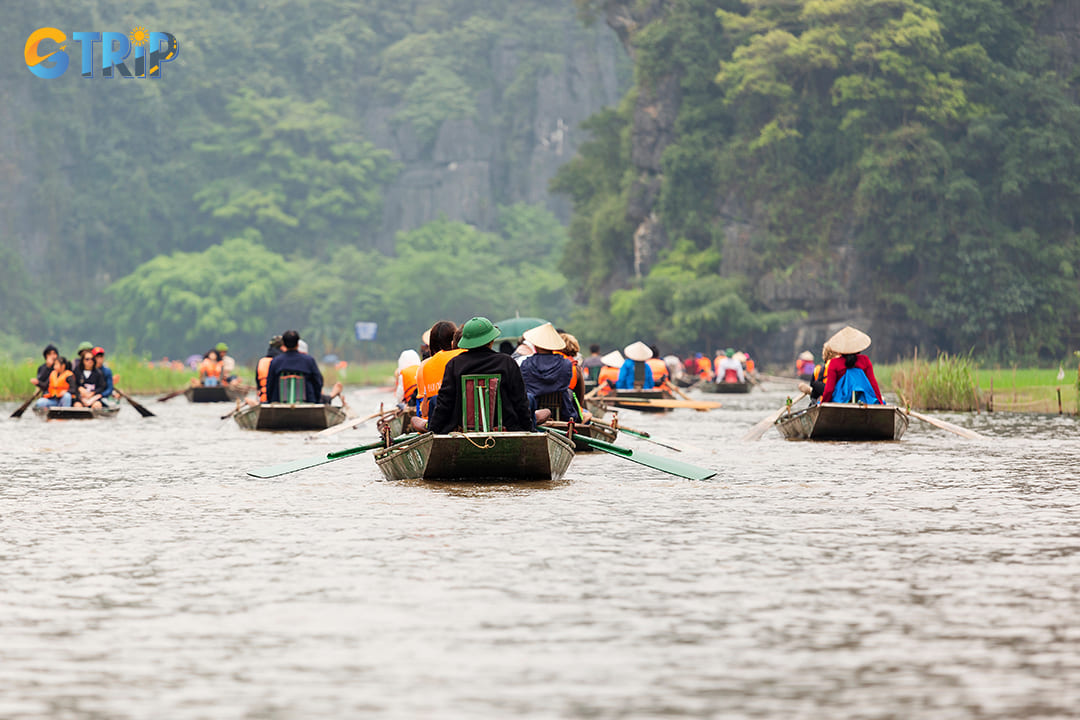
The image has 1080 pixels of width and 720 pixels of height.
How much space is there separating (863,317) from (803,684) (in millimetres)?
53745

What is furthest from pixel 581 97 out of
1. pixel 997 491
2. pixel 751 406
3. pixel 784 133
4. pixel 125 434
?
pixel 997 491

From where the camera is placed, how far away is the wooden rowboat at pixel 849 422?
19984 mm

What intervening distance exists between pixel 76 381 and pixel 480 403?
51.2 ft

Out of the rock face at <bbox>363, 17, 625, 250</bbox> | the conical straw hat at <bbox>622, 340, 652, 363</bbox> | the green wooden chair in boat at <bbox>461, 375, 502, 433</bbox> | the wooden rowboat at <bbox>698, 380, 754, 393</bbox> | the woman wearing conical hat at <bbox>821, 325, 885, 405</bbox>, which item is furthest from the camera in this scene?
the rock face at <bbox>363, 17, 625, 250</bbox>

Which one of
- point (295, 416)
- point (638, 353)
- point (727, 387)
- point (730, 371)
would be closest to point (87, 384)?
point (295, 416)

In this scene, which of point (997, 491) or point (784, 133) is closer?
point (997, 491)

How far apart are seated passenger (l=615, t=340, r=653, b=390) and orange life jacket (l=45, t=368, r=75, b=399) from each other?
977cm

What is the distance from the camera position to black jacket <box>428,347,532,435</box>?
13.7 metres

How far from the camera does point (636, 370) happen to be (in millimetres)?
29531

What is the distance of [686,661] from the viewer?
671 centimetres

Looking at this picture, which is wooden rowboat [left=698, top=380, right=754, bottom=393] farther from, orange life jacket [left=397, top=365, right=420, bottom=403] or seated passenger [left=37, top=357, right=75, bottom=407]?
orange life jacket [left=397, top=365, right=420, bottom=403]

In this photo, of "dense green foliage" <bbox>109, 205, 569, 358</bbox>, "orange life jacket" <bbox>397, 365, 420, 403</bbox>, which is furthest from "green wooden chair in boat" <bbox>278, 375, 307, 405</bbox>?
"dense green foliage" <bbox>109, 205, 569, 358</bbox>

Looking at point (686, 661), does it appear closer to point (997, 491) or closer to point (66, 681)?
point (66, 681)

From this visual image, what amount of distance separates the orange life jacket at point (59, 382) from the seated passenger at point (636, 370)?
9.77m
